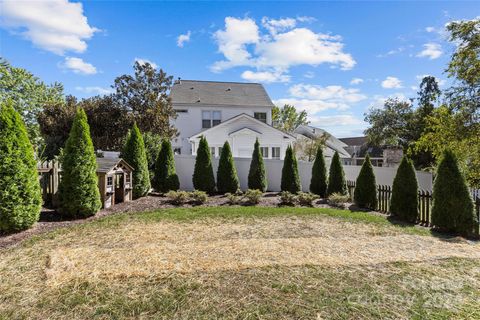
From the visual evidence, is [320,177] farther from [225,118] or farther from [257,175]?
[225,118]

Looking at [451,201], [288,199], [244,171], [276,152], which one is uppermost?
[276,152]

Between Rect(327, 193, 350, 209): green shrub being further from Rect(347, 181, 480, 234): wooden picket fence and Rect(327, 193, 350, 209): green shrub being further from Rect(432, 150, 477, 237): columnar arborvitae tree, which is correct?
Rect(432, 150, 477, 237): columnar arborvitae tree

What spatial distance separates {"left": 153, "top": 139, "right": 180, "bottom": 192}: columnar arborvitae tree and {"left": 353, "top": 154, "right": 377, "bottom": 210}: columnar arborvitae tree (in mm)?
7820

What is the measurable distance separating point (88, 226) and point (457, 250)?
862cm

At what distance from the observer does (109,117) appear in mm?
16188

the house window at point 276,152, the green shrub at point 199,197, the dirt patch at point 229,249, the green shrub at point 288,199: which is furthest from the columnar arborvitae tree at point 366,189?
the house window at point 276,152

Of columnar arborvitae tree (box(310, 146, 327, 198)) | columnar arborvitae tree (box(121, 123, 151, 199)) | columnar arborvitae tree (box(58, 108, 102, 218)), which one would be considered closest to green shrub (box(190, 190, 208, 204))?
columnar arborvitae tree (box(121, 123, 151, 199))

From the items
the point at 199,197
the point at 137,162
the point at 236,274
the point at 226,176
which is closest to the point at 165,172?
the point at 137,162

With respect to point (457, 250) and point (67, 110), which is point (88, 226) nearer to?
point (457, 250)

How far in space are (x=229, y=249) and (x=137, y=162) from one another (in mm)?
7088

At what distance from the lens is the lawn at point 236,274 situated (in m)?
3.34

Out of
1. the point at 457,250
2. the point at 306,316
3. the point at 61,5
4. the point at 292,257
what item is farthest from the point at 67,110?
the point at 457,250

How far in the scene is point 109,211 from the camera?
8750 millimetres

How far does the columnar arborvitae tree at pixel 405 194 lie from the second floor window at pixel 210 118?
56.8ft
